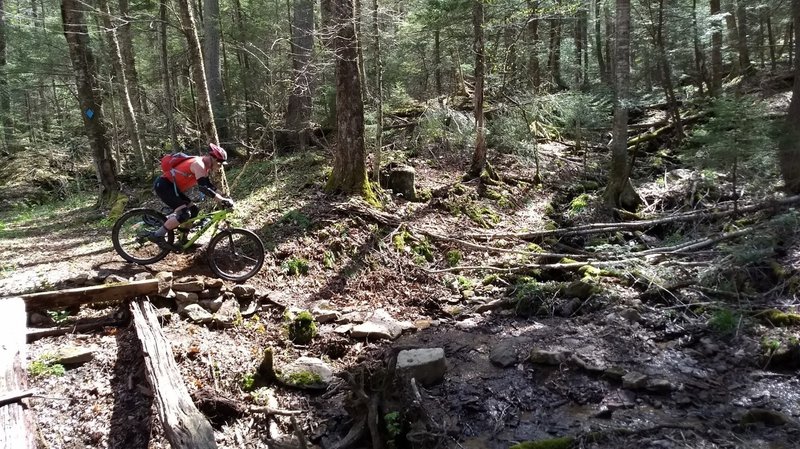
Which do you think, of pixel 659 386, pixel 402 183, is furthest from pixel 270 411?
pixel 402 183

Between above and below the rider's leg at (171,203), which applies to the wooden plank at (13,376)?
below

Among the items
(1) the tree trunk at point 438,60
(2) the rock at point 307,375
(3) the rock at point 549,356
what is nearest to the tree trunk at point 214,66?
(1) the tree trunk at point 438,60

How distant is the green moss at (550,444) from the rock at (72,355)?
15.1 ft

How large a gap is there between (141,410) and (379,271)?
4573mm

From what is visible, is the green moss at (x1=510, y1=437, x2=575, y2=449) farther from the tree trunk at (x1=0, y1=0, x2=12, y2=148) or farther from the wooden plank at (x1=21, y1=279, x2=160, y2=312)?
the tree trunk at (x1=0, y1=0, x2=12, y2=148)

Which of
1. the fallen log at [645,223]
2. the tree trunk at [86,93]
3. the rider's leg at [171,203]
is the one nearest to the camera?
the rider's leg at [171,203]

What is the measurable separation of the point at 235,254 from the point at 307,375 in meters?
2.56

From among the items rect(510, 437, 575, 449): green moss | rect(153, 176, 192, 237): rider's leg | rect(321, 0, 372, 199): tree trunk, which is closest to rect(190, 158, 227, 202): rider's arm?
rect(153, 176, 192, 237): rider's leg

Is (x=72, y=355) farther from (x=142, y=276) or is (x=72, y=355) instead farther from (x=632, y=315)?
(x=632, y=315)

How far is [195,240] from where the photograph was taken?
745cm

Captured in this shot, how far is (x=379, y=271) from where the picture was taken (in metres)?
8.78

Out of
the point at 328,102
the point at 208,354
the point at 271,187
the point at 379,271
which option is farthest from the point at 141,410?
the point at 328,102

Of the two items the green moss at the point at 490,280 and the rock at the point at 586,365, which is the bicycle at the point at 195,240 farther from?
the rock at the point at 586,365

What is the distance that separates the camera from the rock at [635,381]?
213 inches
